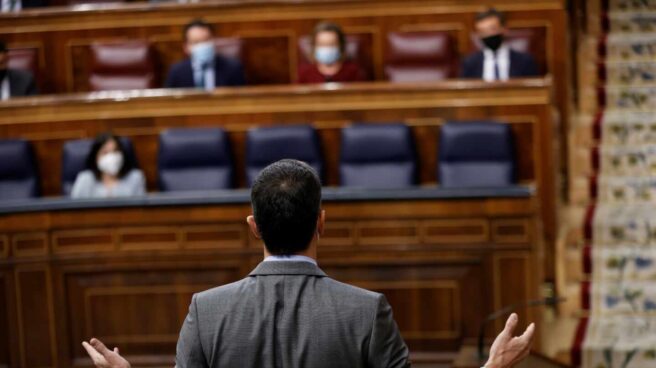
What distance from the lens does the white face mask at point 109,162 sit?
2.69 m

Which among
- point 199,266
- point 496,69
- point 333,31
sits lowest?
point 199,266

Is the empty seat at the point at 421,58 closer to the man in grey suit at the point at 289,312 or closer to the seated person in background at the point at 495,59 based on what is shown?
the seated person in background at the point at 495,59

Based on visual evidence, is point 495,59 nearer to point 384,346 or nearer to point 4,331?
point 4,331

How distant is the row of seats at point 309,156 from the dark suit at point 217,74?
37 centimetres

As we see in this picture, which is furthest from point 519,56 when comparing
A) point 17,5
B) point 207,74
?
point 17,5

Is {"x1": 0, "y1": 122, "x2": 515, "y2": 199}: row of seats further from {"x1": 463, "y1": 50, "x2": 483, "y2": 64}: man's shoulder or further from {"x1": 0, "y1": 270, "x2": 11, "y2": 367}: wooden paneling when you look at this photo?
{"x1": 0, "y1": 270, "x2": 11, "y2": 367}: wooden paneling

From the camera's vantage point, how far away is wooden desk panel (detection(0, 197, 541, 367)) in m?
2.21

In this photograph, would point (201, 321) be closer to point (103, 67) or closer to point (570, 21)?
point (103, 67)

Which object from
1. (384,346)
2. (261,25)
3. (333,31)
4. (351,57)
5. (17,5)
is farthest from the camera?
(17,5)

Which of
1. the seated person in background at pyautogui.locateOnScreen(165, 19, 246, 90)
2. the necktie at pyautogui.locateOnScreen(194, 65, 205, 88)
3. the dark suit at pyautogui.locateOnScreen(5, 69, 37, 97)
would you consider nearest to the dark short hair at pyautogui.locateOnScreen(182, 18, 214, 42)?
the seated person in background at pyautogui.locateOnScreen(165, 19, 246, 90)

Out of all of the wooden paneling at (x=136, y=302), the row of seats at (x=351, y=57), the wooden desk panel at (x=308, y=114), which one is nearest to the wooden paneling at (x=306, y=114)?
the wooden desk panel at (x=308, y=114)

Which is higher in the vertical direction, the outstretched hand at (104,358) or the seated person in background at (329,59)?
the seated person in background at (329,59)

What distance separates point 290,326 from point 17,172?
77.5 inches

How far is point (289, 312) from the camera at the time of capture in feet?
3.30
